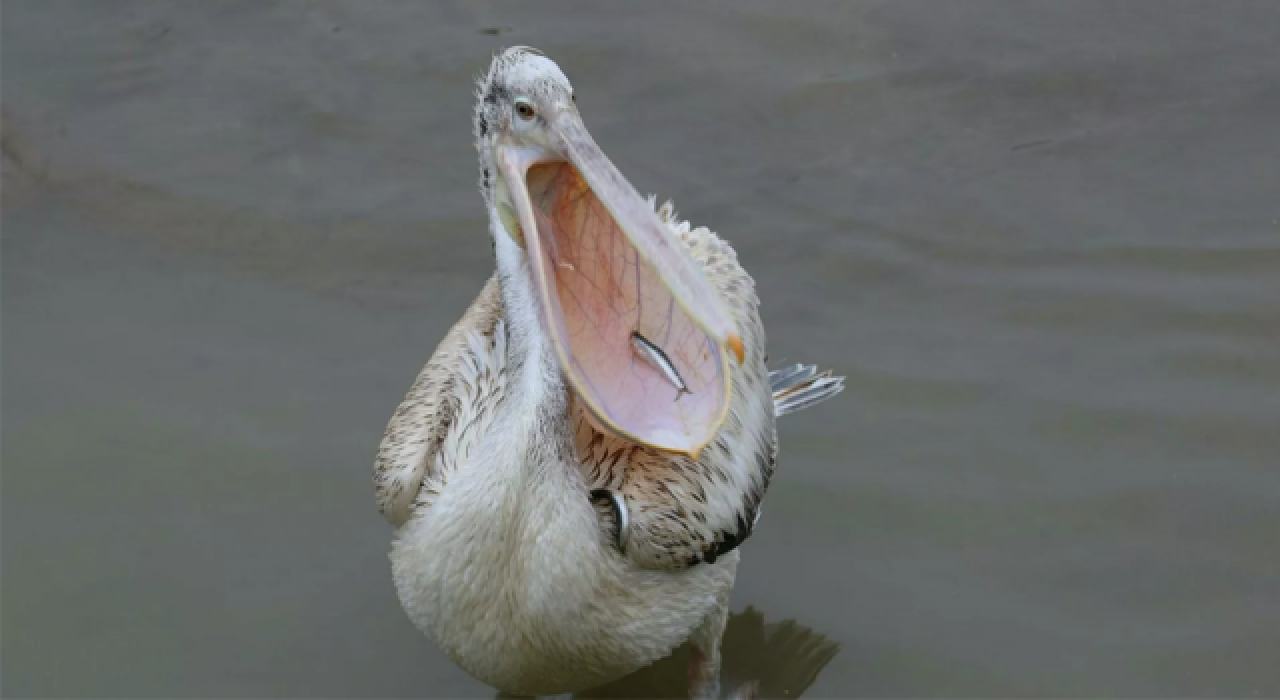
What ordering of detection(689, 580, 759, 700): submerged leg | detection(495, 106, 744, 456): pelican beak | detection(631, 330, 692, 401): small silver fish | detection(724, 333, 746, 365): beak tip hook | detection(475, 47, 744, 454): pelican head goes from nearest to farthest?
detection(724, 333, 746, 365): beak tip hook → detection(495, 106, 744, 456): pelican beak → detection(475, 47, 744, 454): pelican head → detection(631, 330, 692, 401): small silver fish → detection(689, 580, 759, 700): submerged leg

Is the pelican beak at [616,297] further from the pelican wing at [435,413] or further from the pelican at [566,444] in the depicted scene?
the pelican wing at [435,413]

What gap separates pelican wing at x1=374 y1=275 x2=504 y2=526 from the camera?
3719mm

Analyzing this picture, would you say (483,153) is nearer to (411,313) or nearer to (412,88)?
(411,313)

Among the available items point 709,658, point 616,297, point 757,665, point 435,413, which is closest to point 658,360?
point 616,297

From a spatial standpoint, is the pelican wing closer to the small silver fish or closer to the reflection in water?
the small silver fish

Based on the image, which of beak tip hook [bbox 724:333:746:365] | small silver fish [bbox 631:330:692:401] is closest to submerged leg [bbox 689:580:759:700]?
small silver fish [bbox 631:330:692:401]

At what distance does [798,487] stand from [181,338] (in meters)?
2.38

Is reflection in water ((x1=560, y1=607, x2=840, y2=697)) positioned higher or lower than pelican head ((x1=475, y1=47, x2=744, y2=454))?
lower

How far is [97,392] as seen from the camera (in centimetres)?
536

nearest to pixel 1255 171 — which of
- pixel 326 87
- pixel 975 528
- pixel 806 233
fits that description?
pixel 806 233

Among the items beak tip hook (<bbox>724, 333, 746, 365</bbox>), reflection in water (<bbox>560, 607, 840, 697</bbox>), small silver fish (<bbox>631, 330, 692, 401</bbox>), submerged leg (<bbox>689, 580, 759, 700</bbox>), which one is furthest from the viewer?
reflection in water (<bbox>560, 607, 840, 697</bbox>)

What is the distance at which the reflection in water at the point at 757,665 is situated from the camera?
432 centimetres

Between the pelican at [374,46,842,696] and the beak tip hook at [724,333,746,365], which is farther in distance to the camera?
the pelican at [374,46,842,696]

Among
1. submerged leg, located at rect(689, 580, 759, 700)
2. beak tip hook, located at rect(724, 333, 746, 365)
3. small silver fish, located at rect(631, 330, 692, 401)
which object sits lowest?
submerged leg, located at rect(689, 580, 759, 700)
